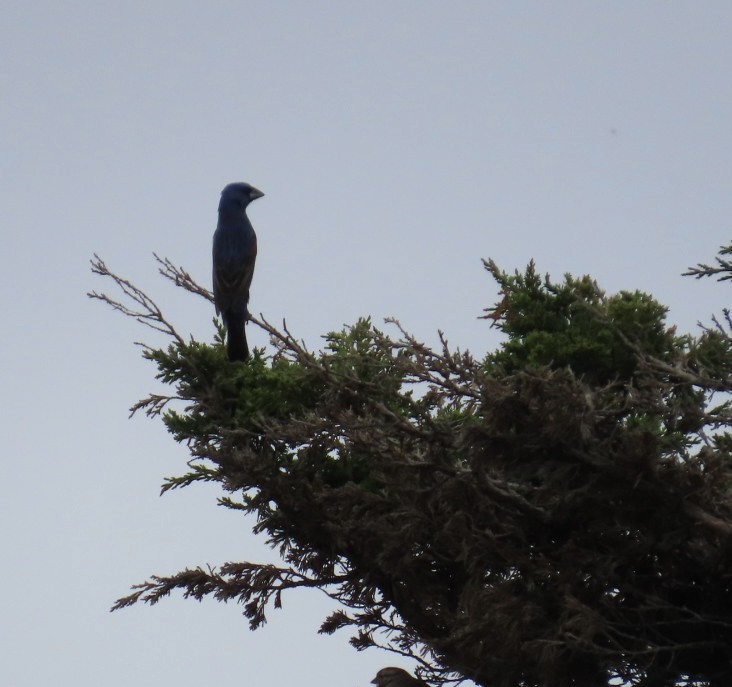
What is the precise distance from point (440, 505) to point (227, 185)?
7462mm

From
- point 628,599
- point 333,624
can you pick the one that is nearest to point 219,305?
point 333,624

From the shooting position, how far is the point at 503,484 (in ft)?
36.6

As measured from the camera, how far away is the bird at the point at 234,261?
46.8ft

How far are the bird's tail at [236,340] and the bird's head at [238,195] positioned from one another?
10.8ft

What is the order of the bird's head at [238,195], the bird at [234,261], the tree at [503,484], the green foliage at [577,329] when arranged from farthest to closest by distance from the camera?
1. the bird's head at [238,195]
2. the bird at [234,261]
3. the green foliage at [577,329]
4. the tree at [503,484]

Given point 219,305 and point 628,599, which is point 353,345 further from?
point 628,599

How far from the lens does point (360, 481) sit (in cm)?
1409

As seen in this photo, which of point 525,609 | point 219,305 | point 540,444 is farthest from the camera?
point 219,305

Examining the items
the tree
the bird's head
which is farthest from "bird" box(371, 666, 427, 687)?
the bird's head

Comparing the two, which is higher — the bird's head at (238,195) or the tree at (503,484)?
the bird's head at (238,195)

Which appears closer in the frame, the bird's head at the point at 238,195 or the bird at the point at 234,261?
the bird at the point at 234,261

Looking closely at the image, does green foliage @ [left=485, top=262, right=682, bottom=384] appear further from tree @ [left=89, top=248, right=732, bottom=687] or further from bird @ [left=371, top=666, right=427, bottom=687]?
bird @ [left=371, top=666, right=427, bottom=687]

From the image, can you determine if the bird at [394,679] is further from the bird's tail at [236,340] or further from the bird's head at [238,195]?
the bird's head at [238,195]

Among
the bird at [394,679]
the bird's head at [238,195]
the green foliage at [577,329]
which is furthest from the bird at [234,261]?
the bird at [394,679]
